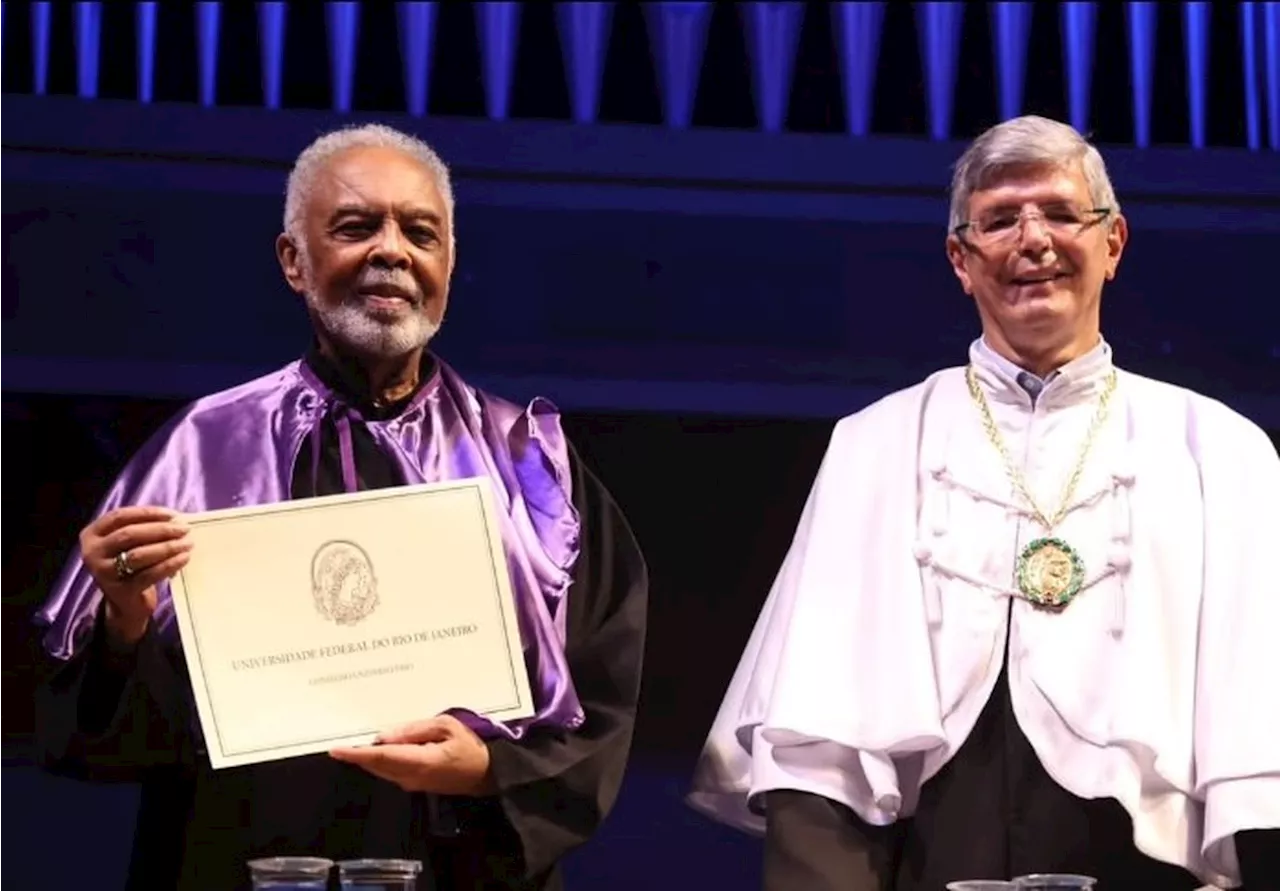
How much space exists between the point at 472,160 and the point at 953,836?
1785 mm

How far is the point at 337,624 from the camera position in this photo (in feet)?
10.4

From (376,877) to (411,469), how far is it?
3.37 ft

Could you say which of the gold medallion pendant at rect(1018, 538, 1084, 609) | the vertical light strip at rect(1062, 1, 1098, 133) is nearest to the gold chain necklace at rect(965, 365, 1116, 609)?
the gold medallion pendant at rect(1018, 538, 1084, 609)

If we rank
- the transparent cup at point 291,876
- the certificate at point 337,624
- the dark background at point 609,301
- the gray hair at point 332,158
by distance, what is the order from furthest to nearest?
1. the dark background at point 609,301
2. the gray hair at point 332,158
3. the certificate at point 337,624
4. the transparent cup at point 291,876

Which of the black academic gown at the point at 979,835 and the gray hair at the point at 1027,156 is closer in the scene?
the black academic gown at the point at 979,835

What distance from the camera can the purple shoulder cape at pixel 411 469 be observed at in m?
3.39

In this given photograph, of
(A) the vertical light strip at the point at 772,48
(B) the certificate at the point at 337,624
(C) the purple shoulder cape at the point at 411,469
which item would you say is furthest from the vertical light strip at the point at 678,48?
(B) the certificate at the point at 337,624

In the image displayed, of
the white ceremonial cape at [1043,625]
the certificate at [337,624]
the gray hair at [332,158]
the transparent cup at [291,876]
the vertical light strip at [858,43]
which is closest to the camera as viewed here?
the transparent cup at [291,876]

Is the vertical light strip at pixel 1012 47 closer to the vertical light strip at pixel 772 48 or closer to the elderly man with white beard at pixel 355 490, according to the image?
the vertical light strip at pixel 772 48

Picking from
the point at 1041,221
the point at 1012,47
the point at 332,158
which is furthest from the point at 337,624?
the point at 1012,47

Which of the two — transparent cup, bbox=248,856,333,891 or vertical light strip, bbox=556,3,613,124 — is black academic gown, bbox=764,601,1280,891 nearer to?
transparent cup, bbox=248,856,333,891

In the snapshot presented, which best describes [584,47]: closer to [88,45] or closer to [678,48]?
[678,48]

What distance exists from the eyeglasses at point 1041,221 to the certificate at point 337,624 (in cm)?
90

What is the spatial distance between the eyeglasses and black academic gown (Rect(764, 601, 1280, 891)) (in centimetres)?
66
